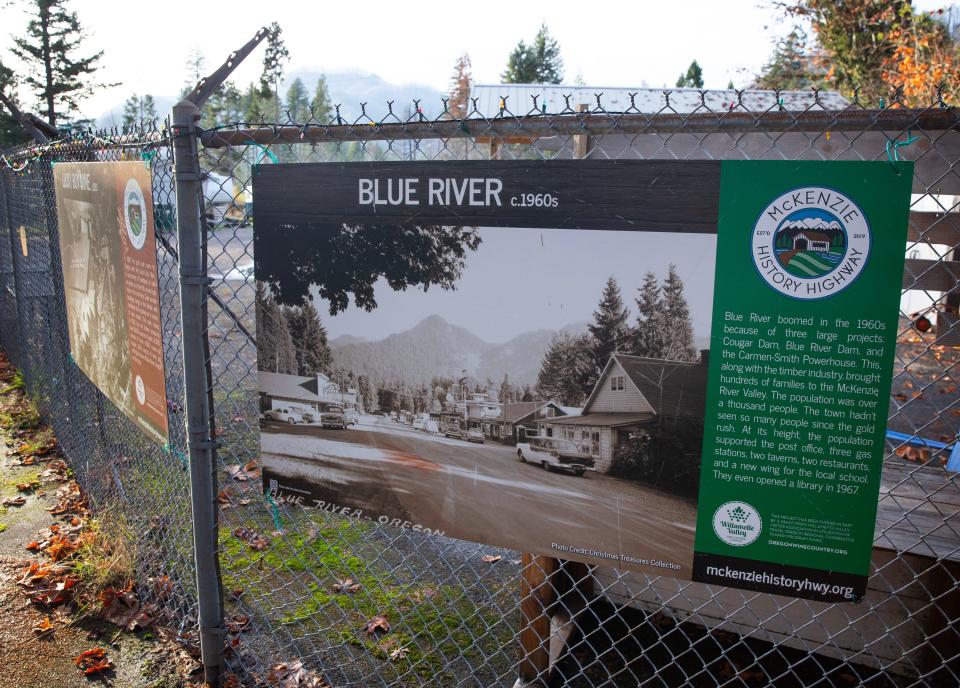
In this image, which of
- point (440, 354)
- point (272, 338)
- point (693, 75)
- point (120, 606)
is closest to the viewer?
point (440, 354)

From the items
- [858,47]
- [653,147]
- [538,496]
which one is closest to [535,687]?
[538,496]

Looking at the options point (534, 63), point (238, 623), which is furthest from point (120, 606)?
point (534, 63)

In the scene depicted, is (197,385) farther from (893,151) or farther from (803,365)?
(893,151)

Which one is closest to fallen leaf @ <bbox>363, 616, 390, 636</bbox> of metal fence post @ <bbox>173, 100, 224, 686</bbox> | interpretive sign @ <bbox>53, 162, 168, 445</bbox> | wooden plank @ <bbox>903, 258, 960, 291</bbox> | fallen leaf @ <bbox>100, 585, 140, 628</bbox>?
metal fence post @ <bbox>173, 100, 224, 686</bbox>


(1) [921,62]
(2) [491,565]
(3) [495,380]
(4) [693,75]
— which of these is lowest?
(2) [491,565]

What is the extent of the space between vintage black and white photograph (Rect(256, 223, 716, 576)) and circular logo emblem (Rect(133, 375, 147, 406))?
2.96 ft

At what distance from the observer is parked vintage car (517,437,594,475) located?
7.36ft

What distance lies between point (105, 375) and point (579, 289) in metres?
3.01

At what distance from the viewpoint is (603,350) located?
7.06 ft

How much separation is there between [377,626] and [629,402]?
2422 mm

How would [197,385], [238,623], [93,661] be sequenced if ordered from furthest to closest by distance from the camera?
1. [238,623]
2. [93,661]
3. [197,385]

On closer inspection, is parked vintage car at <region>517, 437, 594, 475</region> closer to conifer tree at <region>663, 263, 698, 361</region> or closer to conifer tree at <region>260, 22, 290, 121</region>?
conifer tree at <region>663, 263, 698, 361</region>

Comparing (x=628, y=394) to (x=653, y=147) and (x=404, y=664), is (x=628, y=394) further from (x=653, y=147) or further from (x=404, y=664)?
(x=653, y=147)

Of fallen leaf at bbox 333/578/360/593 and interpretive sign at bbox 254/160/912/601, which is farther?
fallen leaf at bbox 333/578/360/593
